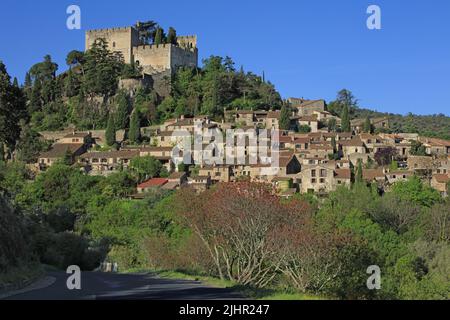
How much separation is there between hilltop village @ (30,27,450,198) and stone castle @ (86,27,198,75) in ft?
5.17

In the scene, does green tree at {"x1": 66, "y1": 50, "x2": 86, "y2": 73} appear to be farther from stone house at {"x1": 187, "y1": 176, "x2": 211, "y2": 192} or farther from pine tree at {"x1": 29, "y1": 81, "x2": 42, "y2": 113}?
stone house at {"x1": 187, "y1": 176, "x2": 211, "y2": 192}

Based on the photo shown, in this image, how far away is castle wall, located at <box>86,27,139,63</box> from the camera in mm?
93812

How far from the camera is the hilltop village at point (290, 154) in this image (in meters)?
64.2

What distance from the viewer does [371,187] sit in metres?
61.1

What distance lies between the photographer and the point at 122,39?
309ft

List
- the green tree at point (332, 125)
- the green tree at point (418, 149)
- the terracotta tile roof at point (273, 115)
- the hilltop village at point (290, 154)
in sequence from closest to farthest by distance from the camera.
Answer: the hilltop village at point (290, 154)
the green tree at point (418, 149)
the terracotta tile roof at point (273, 115)
the green tree at point (332, 125)

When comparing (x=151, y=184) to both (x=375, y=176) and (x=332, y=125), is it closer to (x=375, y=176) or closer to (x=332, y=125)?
(x=375, y=176)

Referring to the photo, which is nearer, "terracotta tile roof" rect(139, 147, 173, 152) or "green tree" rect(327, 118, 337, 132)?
"terracotta tile roof" rect(139, 147, 173, 152)

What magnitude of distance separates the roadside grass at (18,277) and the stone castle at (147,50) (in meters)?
71.8

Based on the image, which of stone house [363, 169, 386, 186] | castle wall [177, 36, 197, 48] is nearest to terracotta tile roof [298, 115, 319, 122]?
stone house [363, 169, 386, 186]

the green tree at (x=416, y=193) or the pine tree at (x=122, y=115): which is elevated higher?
the pine tree at (x=122, y=115)

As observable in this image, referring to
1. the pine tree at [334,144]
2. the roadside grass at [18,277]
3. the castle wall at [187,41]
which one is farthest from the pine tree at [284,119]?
the roadside grass at [18,277]

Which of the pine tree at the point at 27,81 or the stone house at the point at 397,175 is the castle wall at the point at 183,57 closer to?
the pine tree at the point at 27,81
